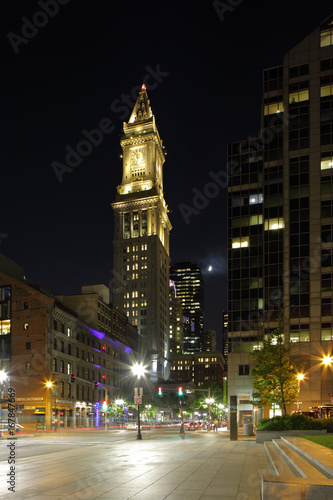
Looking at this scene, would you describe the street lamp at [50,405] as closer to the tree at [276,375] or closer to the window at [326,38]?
the tree at [276,375]

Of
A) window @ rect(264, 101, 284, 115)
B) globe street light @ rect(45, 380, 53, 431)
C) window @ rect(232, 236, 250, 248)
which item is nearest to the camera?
globe street light @ rect(45, 380, 53, 431)

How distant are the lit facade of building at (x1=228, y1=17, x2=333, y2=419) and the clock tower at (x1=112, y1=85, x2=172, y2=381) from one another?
252 ft

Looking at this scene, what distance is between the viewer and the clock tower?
167 m

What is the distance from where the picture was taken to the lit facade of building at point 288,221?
2963 inches

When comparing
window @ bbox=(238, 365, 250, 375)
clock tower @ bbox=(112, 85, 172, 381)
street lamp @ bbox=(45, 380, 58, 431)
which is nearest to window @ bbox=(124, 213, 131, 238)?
clock tower @ bbox=(112, 85, 172, 381)

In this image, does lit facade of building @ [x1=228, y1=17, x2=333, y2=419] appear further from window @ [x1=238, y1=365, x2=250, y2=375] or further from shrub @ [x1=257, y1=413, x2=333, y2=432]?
shrub @ [x1=257, y1=413, x2=333, y2=432]

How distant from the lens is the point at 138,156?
19312cm

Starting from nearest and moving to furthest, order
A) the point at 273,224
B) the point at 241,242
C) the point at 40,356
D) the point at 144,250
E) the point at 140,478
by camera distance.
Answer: the point at 140,478 < the point at 40,356 < the point at 273,224 < the point at 241,242 < the point at 144,250

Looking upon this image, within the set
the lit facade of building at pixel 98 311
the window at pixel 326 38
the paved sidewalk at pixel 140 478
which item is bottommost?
the paved sidewalk at pixel 140 478

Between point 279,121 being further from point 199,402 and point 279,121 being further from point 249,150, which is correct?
point 199,402

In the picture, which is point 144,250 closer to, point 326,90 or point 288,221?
point 288,221

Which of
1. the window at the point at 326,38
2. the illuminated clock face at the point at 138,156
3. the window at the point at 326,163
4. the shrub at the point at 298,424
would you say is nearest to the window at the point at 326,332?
the window at the point at 326,163

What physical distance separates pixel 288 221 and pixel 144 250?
95997 millimetres

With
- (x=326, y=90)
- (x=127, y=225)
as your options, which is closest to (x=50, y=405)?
(x=326, y=90)
